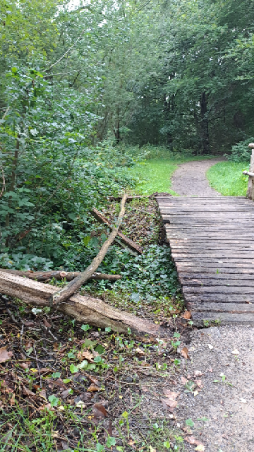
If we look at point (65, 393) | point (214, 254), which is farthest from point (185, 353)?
point (214, 254)

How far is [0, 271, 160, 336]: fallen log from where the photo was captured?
2.66m

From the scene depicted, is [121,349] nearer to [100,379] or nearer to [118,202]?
[100,379]

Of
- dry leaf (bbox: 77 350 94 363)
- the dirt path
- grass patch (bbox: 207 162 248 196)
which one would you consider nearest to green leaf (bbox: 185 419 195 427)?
dry leaf (bbox: 77 350 94 363)

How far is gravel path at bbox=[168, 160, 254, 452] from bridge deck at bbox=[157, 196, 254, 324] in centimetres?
31

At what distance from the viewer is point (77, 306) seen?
2.78 metres

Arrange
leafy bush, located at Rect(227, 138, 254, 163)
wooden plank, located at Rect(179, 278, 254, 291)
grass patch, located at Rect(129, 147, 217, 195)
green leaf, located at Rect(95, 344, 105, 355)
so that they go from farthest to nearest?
leafy bush, located at Rect(227, 138, 254, 163), grass patch, located at Rect(129, 147, 217, 195), wooden plank, located at Rect(179, 278, 254, 291), green leaf, located at Rect(95, 344, 105, 355)

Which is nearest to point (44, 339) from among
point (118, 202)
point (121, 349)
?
point (121, 349)

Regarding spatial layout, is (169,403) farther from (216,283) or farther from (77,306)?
(216,283)

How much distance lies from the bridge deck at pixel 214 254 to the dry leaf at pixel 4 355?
187cm

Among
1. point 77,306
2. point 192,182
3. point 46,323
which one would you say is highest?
point 77,306

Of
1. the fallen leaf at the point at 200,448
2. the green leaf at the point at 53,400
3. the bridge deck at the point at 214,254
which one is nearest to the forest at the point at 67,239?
the green leaf at the point at 53,400

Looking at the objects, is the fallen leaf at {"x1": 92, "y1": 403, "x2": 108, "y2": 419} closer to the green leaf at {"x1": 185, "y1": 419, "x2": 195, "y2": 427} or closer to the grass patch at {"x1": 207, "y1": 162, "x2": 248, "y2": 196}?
the green leaf at {"x1": 185, "y1": 419, "x2": 195, "y2": 427}

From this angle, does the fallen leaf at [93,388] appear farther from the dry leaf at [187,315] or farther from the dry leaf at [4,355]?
the dry leaf at [187,315]

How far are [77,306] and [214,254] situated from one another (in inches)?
104
